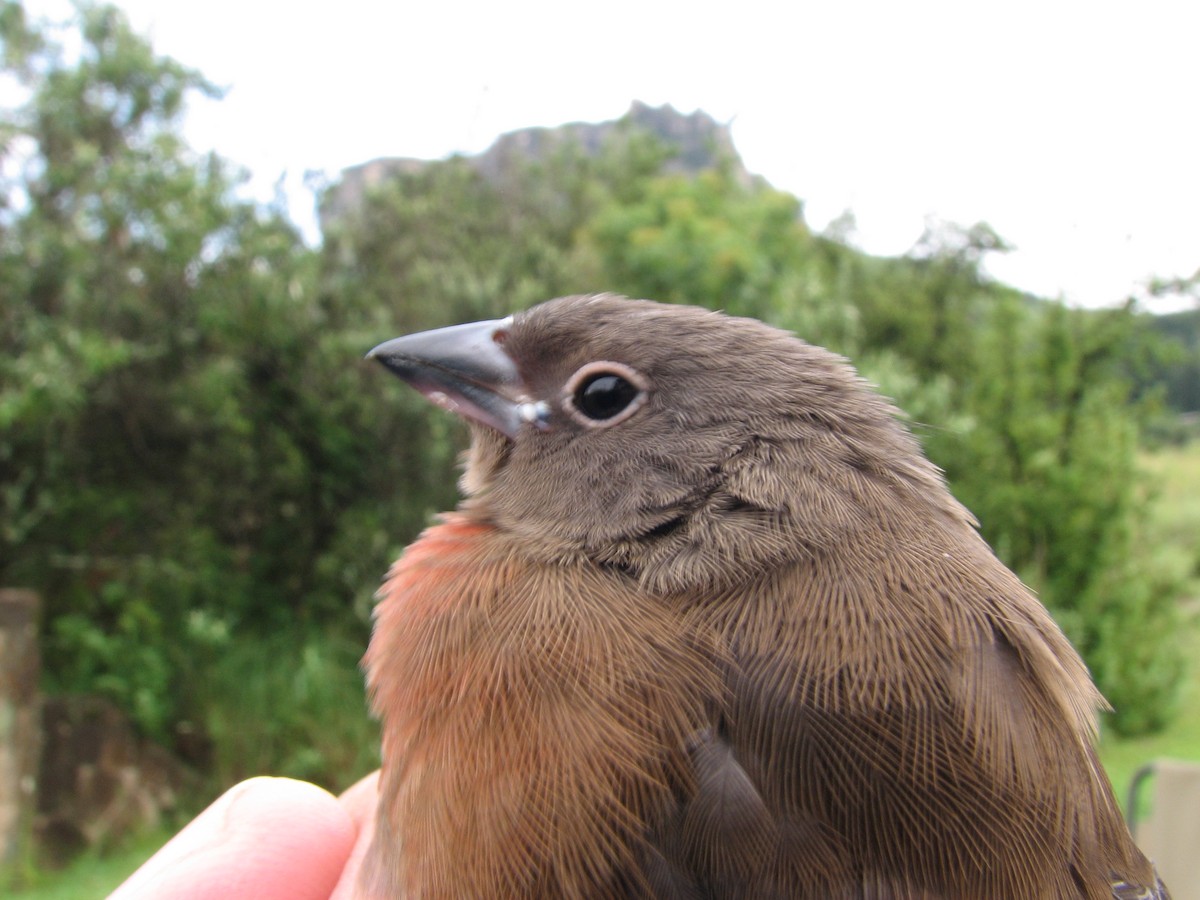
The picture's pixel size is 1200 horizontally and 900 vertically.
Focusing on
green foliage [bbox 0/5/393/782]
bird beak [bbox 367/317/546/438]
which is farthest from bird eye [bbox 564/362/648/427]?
green foliage [bbox 0/5/393/782]

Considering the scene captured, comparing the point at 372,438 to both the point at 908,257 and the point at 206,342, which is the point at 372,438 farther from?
the point at 908,257

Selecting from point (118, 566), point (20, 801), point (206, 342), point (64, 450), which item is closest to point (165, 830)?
point (20, 801)

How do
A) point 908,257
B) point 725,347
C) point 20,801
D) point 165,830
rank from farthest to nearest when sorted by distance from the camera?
point 908,257, point 165,830, point 20,801, point 725,347

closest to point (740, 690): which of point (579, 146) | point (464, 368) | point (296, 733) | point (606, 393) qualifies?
point (606, 393)

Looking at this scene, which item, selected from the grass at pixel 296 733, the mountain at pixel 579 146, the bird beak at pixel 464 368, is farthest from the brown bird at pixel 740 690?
the mountain at pixel 579 146

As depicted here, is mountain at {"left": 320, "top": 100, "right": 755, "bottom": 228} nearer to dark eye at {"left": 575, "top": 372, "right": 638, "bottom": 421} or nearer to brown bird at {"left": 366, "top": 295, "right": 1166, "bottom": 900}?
dark eye at {"left": 575, "top": 372, "right": 638, "bottom": 421}

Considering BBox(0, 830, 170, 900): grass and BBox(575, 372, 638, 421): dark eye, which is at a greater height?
BBox(575, 372, 638, 421): dark eye
